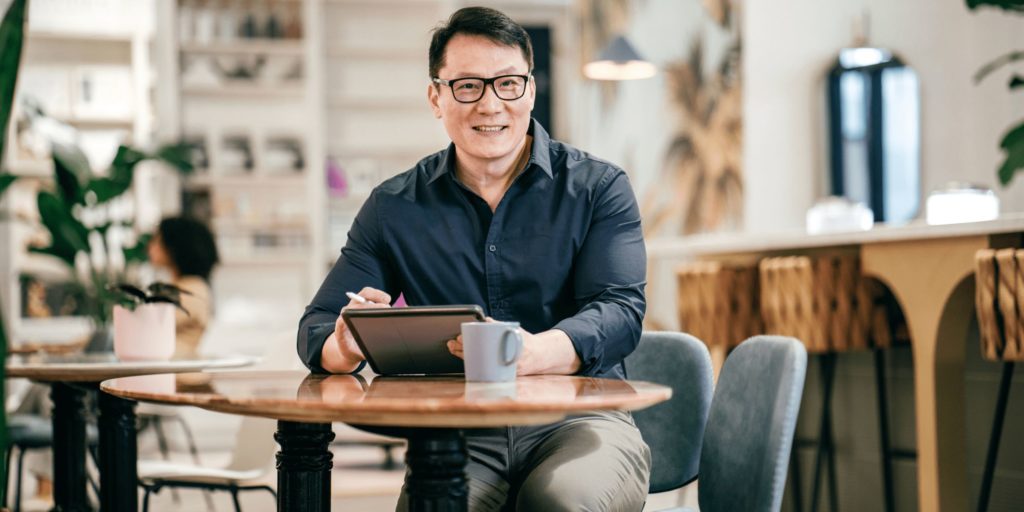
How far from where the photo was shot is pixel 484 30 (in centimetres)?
197

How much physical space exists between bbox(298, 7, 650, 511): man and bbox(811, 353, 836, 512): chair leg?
1.77 meters

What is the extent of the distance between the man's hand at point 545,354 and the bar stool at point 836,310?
176 cm

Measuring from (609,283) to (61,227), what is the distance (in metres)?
3.05

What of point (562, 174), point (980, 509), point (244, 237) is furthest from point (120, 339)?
point (244, 237)

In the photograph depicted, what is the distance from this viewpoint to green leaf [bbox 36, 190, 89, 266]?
4324mm

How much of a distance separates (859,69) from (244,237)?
4.05 metres

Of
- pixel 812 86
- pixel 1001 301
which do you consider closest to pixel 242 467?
pixel 1001 301

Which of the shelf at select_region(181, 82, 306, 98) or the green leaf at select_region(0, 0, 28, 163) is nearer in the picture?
the green leaf at select_region(0, 0, 28, 163)

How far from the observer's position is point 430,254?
202 centimetres

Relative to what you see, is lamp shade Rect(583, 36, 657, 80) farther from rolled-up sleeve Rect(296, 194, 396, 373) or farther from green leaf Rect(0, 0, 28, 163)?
green leaf Rect(0, 0, 28, 163)

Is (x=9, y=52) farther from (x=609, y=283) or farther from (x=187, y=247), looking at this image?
(x=187, y=247)

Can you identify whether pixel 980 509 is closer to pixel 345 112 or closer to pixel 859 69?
pixel 859 69

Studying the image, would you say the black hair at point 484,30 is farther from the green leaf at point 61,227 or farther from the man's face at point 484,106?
the green leaf at point 61,227

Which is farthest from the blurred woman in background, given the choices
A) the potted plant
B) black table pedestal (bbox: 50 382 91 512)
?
the potted plant
